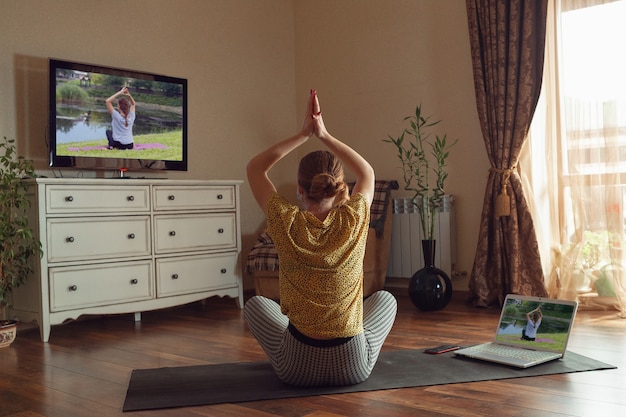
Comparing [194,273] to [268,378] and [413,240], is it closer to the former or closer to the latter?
[413,240]

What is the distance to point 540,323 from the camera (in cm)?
296

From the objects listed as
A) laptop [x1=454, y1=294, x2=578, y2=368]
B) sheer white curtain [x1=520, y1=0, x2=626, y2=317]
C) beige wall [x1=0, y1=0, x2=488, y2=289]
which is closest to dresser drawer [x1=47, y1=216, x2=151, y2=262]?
beige wall [x1=0, y1=0, x2=488, y2=289]

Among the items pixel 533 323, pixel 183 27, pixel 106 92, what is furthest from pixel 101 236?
pixel 533 323

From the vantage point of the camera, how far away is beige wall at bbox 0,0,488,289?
428 centimetres

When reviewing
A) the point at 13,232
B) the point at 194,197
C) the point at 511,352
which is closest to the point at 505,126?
the point at 511,352

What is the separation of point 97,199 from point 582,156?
9.89ft

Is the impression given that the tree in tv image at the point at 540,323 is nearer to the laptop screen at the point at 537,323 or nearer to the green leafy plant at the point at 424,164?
the laptop screen at the point at 537,323

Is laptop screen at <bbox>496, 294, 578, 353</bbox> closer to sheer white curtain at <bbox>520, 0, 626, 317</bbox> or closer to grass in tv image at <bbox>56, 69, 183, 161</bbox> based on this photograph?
sheer white curtain at <bbox>520, 0, 626, 317</bbox>

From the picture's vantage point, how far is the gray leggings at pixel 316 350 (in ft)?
7.89

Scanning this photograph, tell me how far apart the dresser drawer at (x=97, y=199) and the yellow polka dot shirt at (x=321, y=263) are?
199 cm

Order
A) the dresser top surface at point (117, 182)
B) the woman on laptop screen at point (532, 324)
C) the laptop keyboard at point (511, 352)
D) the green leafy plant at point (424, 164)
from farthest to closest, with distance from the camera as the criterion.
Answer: the green leafy plant at point (424, 164), the dresser top surface at point (117, 182), the woman on laptop screen at point (532, 324), the laptop keyboard at point (511, 352)

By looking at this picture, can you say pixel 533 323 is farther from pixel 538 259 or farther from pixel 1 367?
pixel 1 367

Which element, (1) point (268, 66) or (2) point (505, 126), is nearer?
(2) point (505, 126)

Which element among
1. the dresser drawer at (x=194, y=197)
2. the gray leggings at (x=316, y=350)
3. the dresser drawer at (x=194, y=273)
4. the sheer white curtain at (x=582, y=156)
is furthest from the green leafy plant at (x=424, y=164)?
the gray leggings at (x=316, y=350)
